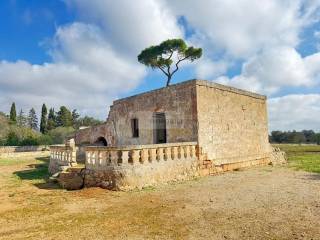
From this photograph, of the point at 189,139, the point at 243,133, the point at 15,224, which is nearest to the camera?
the point at 15,224

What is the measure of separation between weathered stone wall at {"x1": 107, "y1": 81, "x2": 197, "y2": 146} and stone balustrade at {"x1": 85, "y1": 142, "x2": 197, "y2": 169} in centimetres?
205

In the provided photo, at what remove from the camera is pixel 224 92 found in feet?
44.4

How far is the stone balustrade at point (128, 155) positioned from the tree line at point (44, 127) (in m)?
23.6

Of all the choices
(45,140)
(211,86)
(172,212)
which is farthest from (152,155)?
(45,140)

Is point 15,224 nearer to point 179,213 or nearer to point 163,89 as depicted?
point 179,213

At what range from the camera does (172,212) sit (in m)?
6.21

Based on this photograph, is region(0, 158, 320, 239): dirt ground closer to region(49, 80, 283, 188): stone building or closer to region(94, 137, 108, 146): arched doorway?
region(49, 80, 283, 188): stone building

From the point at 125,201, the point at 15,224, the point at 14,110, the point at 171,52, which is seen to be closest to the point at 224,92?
the point at 125,201

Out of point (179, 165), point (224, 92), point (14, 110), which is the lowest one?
point (179, 165)

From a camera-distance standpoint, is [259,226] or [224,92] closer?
[259,226]

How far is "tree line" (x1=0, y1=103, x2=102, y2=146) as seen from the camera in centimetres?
3762

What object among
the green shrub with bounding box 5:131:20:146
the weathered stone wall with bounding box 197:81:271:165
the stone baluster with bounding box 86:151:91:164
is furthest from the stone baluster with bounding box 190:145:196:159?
the green shrub with bounding box 5:131:20:146

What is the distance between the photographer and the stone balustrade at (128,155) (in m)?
8.91

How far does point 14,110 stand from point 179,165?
4824cm
